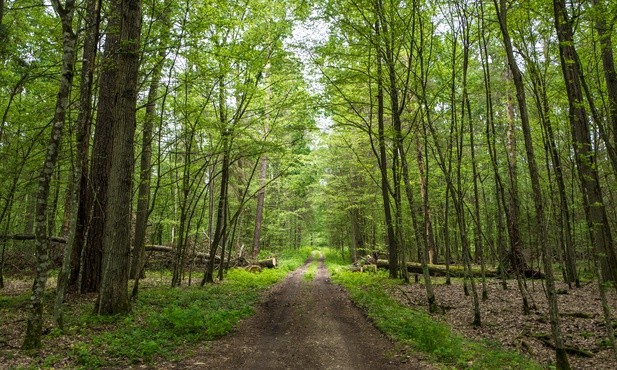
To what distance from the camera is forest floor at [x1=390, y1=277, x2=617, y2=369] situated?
22.3 ft

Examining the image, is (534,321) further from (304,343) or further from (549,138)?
(304,343)

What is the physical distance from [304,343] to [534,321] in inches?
233

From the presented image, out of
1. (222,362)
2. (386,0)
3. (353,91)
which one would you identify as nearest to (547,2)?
(386,0)

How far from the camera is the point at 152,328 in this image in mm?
7090

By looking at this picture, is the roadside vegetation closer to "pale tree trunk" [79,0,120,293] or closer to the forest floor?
"pale tree trunk" [79,0,120,293]

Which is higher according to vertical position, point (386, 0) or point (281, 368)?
point (386, 0)

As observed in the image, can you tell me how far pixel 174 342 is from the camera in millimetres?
6688

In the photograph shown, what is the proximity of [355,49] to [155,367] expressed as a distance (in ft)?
38.7

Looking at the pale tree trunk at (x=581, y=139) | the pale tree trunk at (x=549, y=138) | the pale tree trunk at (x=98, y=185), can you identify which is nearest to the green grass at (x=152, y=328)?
the pale tree trunk at (x=98, y=185)

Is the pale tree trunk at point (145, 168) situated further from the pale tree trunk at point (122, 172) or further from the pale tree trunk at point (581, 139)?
the pale tree trunk at point (581, 139)

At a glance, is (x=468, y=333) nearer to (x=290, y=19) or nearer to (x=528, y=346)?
(x=528, y=346)

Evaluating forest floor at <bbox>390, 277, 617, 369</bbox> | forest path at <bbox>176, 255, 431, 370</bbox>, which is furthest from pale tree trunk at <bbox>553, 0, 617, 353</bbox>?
forest path at <bbox>176, 255, 431, 370</bbox>

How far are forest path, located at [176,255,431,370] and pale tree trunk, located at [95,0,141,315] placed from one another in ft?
9.50

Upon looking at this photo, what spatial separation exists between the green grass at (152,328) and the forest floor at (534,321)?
565 cm
